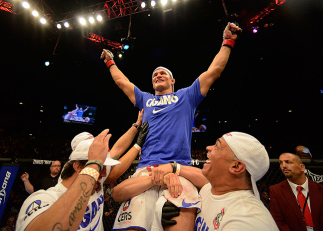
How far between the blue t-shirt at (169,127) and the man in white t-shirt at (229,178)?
19 cm

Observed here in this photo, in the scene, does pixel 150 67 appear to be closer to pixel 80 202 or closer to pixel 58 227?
pixel 80 202

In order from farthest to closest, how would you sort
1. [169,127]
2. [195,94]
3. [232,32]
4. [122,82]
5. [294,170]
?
1. [294,170]
2. [122,82]
3. [232,32]
4. [195,94]
5. [169,127]

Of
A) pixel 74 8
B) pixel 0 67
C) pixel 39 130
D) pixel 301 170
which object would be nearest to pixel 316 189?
pixel 301 170

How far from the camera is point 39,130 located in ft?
42.8

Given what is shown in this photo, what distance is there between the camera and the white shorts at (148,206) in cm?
113

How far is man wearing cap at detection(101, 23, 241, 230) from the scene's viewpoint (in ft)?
4.75

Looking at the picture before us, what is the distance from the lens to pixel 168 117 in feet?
5.39

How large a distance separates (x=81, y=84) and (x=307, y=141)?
1918 cm

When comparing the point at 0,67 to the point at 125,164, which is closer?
the point at 125,164

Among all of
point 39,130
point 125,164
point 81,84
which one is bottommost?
point 125,164

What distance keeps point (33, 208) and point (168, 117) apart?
1.27 meters

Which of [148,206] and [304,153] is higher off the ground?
[148,206]

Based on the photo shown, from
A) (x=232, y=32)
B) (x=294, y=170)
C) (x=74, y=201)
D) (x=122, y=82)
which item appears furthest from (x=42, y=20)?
(x=294, y=170)

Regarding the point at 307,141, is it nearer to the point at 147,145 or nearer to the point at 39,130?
the point at 147,145
